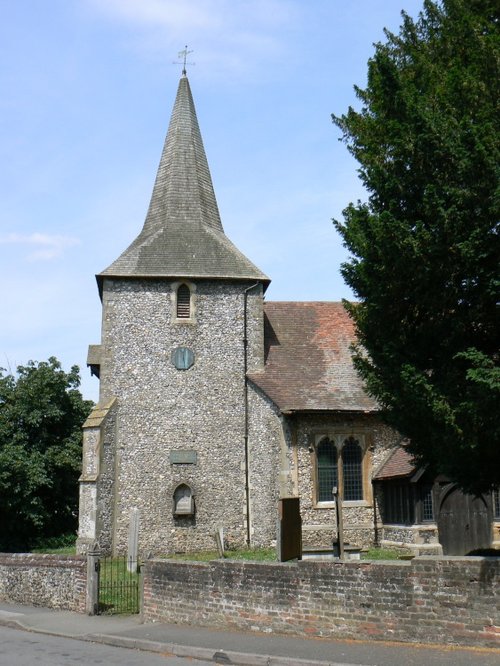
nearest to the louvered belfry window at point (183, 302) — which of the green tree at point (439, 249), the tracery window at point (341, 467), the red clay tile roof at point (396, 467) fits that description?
the tracery window at point (341, 467)

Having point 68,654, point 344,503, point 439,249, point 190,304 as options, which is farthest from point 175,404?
point 439,249

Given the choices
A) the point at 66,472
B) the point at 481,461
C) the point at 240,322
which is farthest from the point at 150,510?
the point at 481,461

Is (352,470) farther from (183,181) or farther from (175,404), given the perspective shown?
(183,181)

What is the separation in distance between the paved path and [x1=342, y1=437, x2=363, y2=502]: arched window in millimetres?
10048

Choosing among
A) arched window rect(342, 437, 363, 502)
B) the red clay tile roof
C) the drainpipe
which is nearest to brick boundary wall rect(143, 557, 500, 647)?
the red clay tile roof

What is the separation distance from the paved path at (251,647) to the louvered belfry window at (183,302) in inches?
453

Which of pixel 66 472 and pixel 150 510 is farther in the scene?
pixel 66 472

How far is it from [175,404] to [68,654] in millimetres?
12394

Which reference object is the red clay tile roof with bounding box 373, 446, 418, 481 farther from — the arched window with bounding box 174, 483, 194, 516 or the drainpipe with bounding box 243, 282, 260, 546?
the arched window with bounding box 174, 483, 194, 516

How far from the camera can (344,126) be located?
44.3 feet

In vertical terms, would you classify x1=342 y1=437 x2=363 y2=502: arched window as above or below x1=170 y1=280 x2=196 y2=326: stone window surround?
below

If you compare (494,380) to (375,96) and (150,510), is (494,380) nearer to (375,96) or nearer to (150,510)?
(375,96)

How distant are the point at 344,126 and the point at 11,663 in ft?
33.7

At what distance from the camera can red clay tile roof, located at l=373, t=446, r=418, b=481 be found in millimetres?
20297
